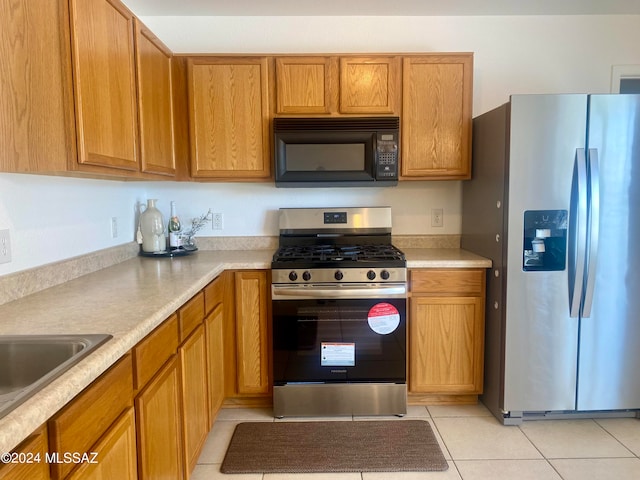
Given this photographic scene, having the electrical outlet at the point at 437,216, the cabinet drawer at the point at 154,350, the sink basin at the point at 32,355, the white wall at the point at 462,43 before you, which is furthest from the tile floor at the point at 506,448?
the white wall at the point at 462,43

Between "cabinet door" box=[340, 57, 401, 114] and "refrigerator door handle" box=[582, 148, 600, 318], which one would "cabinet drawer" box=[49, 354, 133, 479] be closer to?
"cabinet door" box=[340, 57, 401, 114]

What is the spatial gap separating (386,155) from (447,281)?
2.72ft

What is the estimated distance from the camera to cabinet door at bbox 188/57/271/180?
8.12 ft

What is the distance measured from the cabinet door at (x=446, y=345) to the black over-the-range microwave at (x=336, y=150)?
2.69 feet

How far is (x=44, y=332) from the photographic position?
116 centimetres

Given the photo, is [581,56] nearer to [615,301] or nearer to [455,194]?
[455,194]

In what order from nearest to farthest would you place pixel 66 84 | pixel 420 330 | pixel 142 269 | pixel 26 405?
pixel 26 405, pixel 66 84, pixel 142 269, pixel 420 330

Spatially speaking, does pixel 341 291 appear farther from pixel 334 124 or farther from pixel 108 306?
pixel 108 306

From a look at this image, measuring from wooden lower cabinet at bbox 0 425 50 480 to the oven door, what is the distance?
153 centimetres

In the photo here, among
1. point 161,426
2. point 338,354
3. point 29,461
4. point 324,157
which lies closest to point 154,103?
point 324,157

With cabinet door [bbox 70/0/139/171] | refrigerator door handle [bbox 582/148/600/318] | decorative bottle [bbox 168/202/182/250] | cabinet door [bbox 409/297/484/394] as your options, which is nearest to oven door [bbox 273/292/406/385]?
cabinet door [bbox 409/297/484/394]

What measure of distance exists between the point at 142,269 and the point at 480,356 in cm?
198

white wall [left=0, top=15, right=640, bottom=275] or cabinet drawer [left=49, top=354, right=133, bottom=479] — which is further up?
white wall [left=0, top=15, right=640, bottom=275]

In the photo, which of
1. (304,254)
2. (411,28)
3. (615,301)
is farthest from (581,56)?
(304,254)
